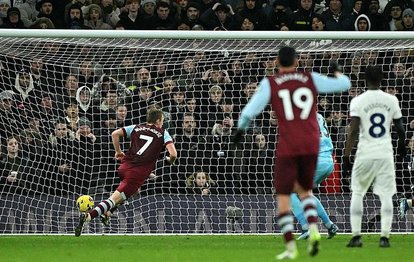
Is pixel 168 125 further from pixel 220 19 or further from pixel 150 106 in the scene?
pixel 220 19

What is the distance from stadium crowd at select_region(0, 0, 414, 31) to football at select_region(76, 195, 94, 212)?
405cm

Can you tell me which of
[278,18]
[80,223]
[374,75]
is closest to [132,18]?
[278,18]

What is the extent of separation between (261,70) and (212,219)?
8.06ft

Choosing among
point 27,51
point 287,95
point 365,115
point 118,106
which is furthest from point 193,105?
point 287,95

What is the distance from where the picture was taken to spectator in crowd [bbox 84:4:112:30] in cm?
1992

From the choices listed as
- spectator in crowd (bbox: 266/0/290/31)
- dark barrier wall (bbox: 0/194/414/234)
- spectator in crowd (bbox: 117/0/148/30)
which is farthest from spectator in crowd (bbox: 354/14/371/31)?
spectator in crowd (bbox: 117/0/148/30)

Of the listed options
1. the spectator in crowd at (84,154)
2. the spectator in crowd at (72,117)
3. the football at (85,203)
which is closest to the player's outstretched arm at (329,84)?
the football at (85,203)

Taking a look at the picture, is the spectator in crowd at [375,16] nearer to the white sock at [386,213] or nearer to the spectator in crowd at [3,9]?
the spectator in crowd at [3,9]

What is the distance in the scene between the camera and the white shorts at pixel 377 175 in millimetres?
13484

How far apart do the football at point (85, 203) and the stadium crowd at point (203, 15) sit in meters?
4.05

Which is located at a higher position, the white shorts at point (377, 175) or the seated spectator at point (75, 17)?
the seated spectator at point (75, 17)

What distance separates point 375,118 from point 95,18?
7873 millimetres

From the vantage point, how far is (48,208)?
1716 cm

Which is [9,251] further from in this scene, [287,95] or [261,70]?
[261,70]
